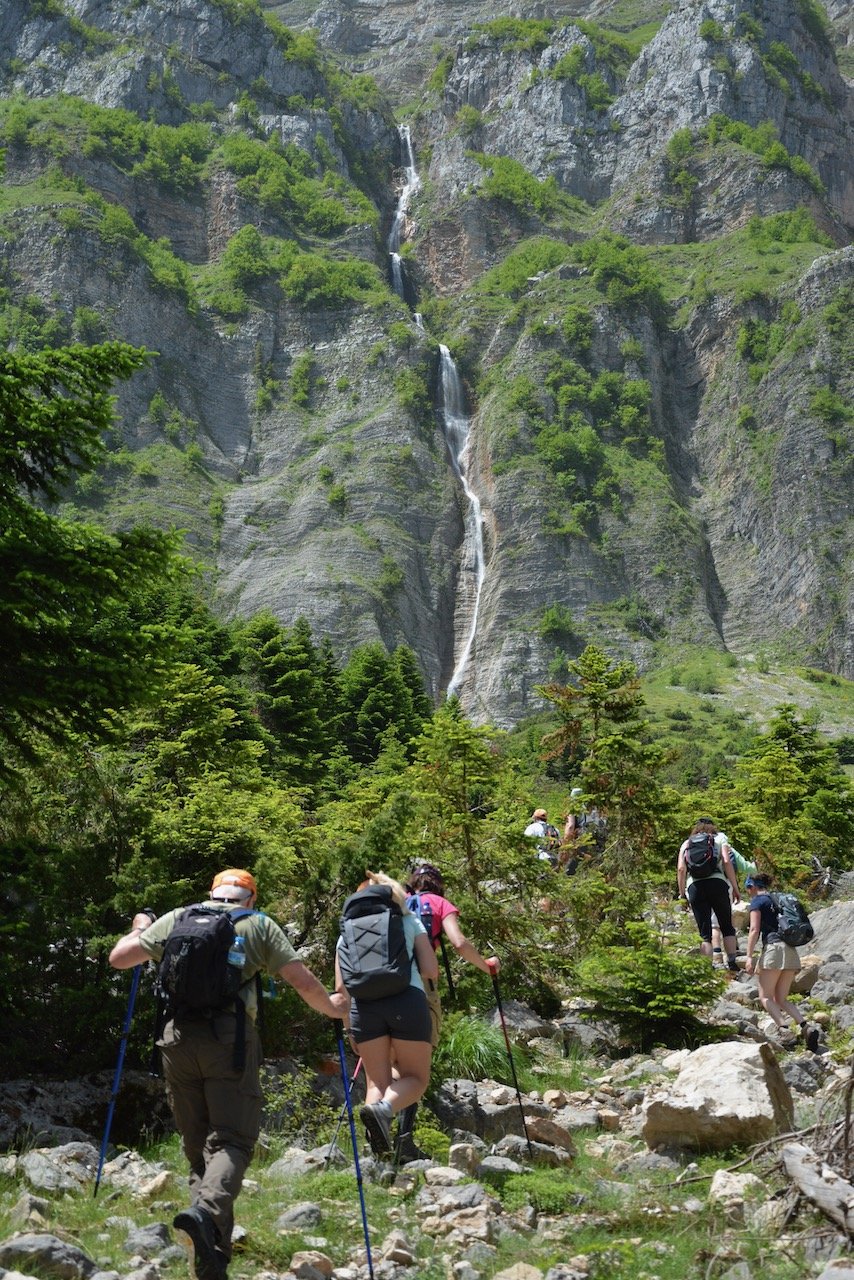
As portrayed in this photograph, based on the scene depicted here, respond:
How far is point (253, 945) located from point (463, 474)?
8501 centimetres

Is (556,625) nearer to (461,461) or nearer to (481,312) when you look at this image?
(461,461)

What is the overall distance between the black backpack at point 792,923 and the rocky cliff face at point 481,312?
5966cm

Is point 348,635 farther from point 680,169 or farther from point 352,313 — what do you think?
point 680,169

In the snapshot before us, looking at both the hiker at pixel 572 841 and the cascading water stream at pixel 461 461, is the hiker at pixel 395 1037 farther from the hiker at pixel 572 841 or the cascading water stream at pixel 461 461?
the cascading water stream at pixel 461 461

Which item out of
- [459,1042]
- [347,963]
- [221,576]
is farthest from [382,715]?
[221,576]

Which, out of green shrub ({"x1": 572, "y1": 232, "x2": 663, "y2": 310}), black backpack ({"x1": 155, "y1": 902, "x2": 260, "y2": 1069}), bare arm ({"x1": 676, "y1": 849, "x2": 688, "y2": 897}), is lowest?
bare arm ({"x1": 676, "y1": 849, "x2": 688, "y2": 897})

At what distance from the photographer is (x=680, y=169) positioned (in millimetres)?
111625

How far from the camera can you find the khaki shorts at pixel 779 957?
9812 millimetres

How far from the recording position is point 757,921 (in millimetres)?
10367

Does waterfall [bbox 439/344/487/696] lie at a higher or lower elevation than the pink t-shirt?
higher

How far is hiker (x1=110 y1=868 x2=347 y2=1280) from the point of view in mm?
5008

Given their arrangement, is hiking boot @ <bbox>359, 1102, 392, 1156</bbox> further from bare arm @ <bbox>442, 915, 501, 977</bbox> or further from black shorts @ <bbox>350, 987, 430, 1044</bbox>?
bare arm @ <bbox>442, 915, 501, 977</bbox>

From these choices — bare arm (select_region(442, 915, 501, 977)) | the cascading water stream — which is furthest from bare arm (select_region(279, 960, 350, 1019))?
the cascading water stream

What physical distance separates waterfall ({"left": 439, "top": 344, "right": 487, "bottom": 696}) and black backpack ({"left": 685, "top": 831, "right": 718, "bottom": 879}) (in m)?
62.3
